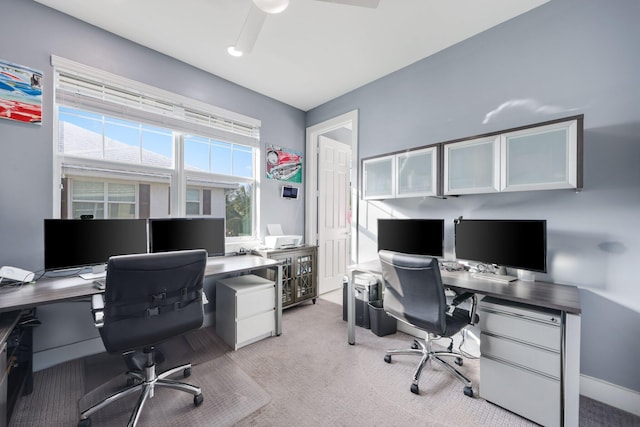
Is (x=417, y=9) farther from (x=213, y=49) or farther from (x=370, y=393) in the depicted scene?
(x=370, y=393)

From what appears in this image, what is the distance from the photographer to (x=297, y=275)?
345 centimetres

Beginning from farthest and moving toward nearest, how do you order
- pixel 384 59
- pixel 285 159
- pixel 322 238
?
pixel 322 238
pixel 285 159
pixel 384 59

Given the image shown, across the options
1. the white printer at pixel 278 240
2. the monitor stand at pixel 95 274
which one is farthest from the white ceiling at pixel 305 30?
the monitor stand at pixel 95 274

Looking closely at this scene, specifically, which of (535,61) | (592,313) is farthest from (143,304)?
(535,61)

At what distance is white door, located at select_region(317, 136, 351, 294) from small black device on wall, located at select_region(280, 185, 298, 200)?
1.36 ft

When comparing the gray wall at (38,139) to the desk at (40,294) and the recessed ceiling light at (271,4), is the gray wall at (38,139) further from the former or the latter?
the recessed ceiling light at (271,4)

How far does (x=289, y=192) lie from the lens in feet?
12.5

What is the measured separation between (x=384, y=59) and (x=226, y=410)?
11.2ft

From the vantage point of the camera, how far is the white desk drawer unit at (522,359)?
150 centimetres

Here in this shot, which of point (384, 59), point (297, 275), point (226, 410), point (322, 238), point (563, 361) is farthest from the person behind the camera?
point (322, 238)

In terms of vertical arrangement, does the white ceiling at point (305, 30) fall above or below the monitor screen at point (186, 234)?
above

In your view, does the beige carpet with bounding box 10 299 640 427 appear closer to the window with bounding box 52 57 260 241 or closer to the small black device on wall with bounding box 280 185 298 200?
the window with bounding box 52 57 260 241

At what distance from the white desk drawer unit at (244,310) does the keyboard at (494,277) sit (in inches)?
75.1

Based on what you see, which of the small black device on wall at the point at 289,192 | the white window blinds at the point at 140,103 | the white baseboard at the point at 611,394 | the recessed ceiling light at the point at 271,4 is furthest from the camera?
the small black device on wall at the point at 289,192
